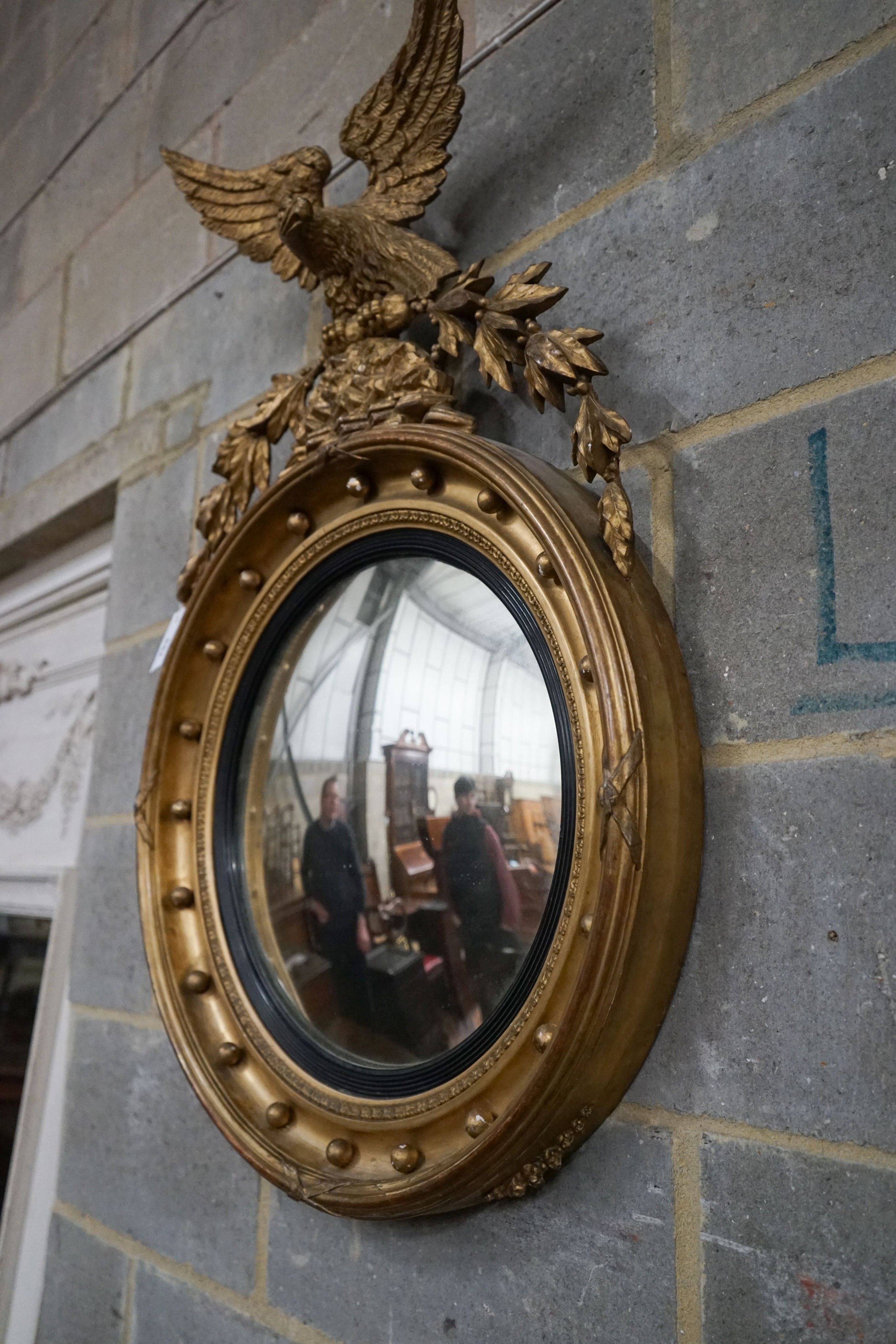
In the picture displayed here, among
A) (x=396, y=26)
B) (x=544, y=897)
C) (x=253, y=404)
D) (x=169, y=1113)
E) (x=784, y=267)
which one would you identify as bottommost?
(x=169, y=1113)

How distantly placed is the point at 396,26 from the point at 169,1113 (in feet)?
4.38

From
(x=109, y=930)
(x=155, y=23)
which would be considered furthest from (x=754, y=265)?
(x=155, y=23)

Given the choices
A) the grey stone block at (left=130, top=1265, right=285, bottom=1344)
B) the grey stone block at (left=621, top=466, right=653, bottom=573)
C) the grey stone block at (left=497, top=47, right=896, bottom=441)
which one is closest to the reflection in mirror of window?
the grey stone block at (left=621, top=466, right=653, bottom=573)

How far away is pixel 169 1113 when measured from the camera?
3.98ft

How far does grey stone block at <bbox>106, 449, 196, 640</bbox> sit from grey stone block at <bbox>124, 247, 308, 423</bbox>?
0.36 feet

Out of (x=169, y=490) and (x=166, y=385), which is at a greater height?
(x=166, y=385)

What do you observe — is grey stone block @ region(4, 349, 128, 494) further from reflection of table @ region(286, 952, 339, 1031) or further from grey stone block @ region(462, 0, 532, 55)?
reflection of table @ region(286, 952, 339, 1031)

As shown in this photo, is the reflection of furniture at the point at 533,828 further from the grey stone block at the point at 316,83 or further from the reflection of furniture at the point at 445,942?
the grey stone block at the point at 316,83

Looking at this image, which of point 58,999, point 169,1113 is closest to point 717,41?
point 169,1113

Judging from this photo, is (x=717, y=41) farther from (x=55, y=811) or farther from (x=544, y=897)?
(x=55, y=811)

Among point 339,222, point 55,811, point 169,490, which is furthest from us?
point 55,811

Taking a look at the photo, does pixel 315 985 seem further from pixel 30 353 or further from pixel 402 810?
pixel 30 353

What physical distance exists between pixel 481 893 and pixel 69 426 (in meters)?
1.35

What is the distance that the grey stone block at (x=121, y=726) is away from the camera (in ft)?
4.63
